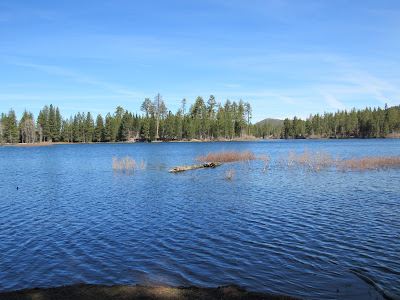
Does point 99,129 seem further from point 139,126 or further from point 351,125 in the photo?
point 351,125

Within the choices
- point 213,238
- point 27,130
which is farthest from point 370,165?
point 27,130

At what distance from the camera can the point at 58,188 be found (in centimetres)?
2398

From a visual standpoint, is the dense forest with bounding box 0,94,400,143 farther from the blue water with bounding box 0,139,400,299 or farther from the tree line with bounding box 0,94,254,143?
the blue water with bounding box 0,139,400,299

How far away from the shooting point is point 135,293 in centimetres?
679

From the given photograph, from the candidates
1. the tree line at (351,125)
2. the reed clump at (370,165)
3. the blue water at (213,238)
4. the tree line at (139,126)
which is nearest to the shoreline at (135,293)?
the blue water at (213,238)

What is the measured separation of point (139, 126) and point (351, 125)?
389ft

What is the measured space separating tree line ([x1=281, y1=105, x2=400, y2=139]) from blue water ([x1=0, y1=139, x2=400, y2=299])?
500ft

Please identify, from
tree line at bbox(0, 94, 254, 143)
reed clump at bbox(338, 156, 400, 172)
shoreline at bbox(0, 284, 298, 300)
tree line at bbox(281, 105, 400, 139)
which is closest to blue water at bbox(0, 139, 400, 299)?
shoreline at bbox(0, 284, 298, 300)

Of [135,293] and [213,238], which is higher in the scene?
[135,293]

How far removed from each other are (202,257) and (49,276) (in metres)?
4.59

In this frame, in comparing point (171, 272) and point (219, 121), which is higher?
point (219, 121)

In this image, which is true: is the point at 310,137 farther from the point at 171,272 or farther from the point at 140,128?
the point at 171,272

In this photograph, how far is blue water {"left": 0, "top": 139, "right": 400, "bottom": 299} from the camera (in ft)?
26.5

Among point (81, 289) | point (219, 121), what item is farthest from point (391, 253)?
point (219, 121)
